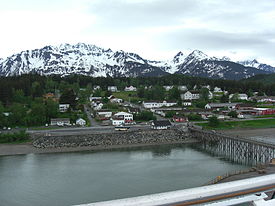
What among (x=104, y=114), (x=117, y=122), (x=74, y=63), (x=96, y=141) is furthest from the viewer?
(x=74, y=63)

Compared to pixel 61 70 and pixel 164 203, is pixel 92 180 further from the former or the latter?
pixel 61 70

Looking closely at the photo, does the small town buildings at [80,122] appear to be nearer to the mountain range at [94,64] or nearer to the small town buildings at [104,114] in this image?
the small town buildings at [104,114]

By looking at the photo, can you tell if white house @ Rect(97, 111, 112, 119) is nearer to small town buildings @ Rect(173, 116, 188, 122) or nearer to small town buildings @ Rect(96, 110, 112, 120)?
small town buildings @ Rect(96, 110, 112, 120)

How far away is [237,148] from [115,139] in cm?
814

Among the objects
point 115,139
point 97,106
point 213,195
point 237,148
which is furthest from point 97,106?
point 213,195

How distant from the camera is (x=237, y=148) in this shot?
16.6 m

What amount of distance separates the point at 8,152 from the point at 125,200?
17.7 m

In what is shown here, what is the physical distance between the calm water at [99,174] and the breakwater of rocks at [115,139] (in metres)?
1.53

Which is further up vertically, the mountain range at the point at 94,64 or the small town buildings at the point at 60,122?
the mountain range at the point at 94,64

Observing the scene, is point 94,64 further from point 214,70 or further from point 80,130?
point 80,130

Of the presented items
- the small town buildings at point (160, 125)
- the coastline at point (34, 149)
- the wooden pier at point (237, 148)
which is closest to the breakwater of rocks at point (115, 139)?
the coastline at point (34, 149)

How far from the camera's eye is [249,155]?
51.5ft

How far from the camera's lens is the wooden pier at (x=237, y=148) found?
14745 mm

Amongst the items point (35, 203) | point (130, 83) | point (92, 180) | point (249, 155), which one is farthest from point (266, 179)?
point (130, 83)
